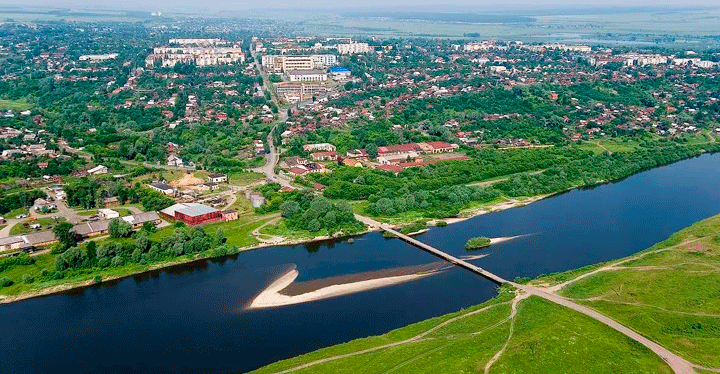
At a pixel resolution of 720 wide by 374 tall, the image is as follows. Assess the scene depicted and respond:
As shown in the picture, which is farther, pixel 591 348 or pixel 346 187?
pixel 346 187

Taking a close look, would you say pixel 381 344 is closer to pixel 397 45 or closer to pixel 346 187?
pixel 346 187

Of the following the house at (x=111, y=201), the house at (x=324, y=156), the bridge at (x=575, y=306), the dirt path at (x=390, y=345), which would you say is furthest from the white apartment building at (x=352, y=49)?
the dirt path at (x=390, y=345)

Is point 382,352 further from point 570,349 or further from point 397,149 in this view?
point 397,149

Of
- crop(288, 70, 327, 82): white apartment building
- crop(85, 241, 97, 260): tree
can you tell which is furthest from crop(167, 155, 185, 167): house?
crop(288, 70, 327, 82): white apartment building

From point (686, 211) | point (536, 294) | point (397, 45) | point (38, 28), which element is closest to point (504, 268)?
point (536, 294)

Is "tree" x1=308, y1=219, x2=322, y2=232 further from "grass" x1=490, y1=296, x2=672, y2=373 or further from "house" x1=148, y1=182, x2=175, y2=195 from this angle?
"grass" x1=490, y1=296, x2=672, y2=373
